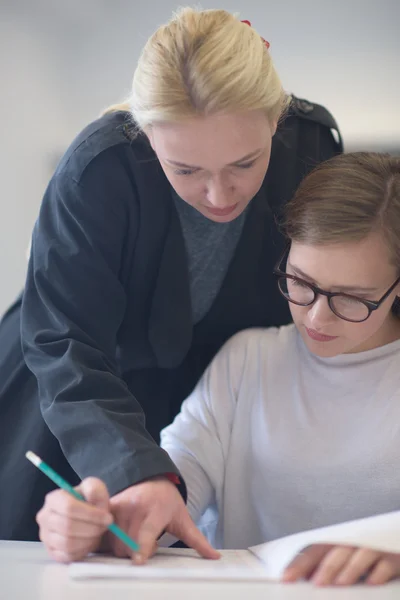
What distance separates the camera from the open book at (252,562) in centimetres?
85

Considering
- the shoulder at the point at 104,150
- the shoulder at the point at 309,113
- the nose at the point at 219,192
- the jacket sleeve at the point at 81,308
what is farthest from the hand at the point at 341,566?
the shoulder at the point at 309,113

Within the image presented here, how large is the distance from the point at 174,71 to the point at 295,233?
28 centimetres

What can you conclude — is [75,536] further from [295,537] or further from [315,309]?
[315,309]

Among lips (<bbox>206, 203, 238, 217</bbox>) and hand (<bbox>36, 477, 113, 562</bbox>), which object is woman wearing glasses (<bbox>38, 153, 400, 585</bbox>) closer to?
lips (<bbox>206, 203, 238, 217</bbox>)

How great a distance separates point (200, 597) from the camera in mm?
774

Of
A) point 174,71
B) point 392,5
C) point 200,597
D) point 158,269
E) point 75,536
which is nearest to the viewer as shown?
point 200,597

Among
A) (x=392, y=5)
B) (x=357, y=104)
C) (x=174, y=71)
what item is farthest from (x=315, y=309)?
(x=392, y=5)

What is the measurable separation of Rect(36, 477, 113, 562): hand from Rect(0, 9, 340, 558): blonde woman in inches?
2.2

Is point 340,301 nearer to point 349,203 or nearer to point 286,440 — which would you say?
point 349,203

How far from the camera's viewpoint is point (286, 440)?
1.20 m

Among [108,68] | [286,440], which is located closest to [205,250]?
[286,440]

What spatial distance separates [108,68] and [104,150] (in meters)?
0.98

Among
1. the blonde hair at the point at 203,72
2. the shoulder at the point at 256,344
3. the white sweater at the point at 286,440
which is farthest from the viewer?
the shoulder at the point at 256,344

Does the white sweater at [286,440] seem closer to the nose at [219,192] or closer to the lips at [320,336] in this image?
the lips at [320,336]
